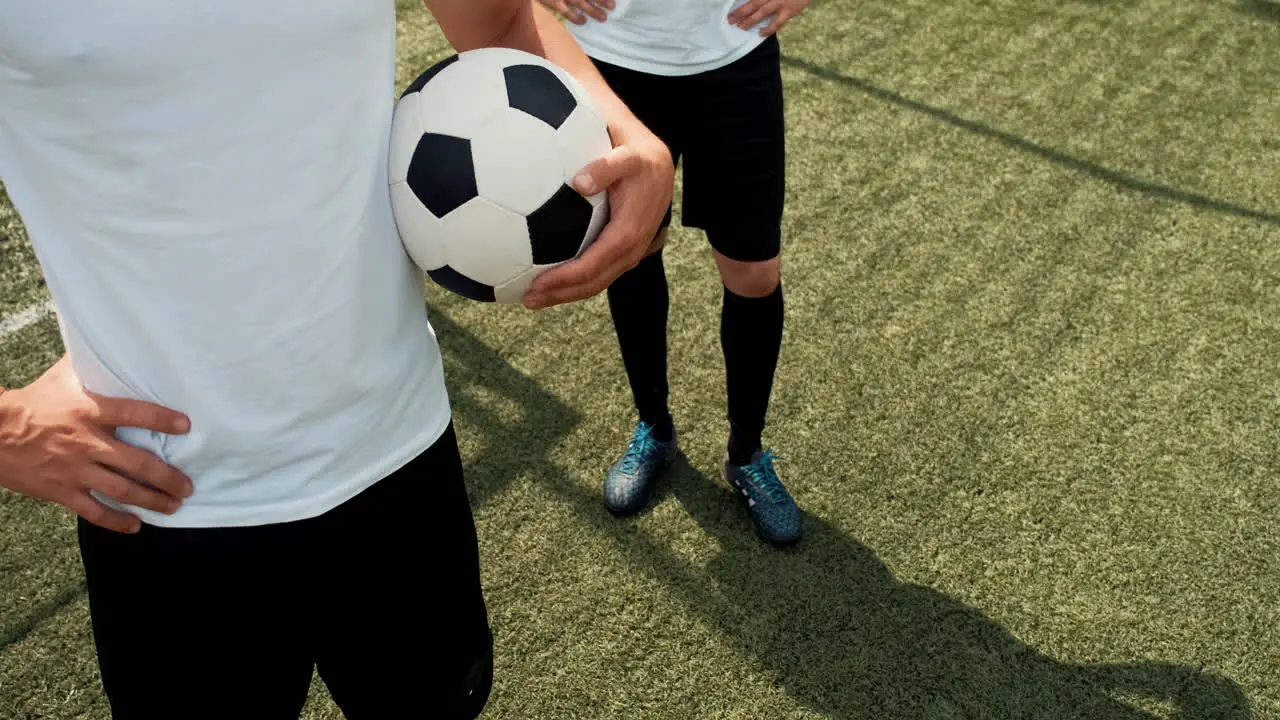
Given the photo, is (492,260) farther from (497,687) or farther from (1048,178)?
(1048,178)

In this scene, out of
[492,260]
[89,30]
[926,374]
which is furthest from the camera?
[926,374]

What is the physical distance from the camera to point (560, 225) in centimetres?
125

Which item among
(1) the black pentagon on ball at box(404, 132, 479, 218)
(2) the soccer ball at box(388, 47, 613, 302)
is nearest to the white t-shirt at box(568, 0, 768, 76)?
(2) the soccer ball at box(388, 47, 613, 302)

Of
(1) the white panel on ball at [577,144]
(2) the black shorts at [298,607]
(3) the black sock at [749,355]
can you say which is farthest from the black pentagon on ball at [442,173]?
(3) the black sock at [749,355]

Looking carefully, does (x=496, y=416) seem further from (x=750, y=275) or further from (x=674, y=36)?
(x=674, y=36)

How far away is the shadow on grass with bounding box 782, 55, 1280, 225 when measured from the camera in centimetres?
375

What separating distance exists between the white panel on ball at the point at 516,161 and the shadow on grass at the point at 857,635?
4.72ft

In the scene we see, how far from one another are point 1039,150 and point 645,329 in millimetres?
2242

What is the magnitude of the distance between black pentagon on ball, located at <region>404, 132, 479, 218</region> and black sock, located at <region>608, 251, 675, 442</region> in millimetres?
1113

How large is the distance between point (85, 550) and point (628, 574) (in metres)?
1.46

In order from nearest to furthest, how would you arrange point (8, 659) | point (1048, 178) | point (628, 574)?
point (8, 659), point (628, 574), point (1048, 178)

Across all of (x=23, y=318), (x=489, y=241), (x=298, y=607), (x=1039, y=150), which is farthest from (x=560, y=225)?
(x=1039, y=150)

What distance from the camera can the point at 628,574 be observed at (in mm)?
2527

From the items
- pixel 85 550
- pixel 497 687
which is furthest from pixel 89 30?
pixel 497 687
